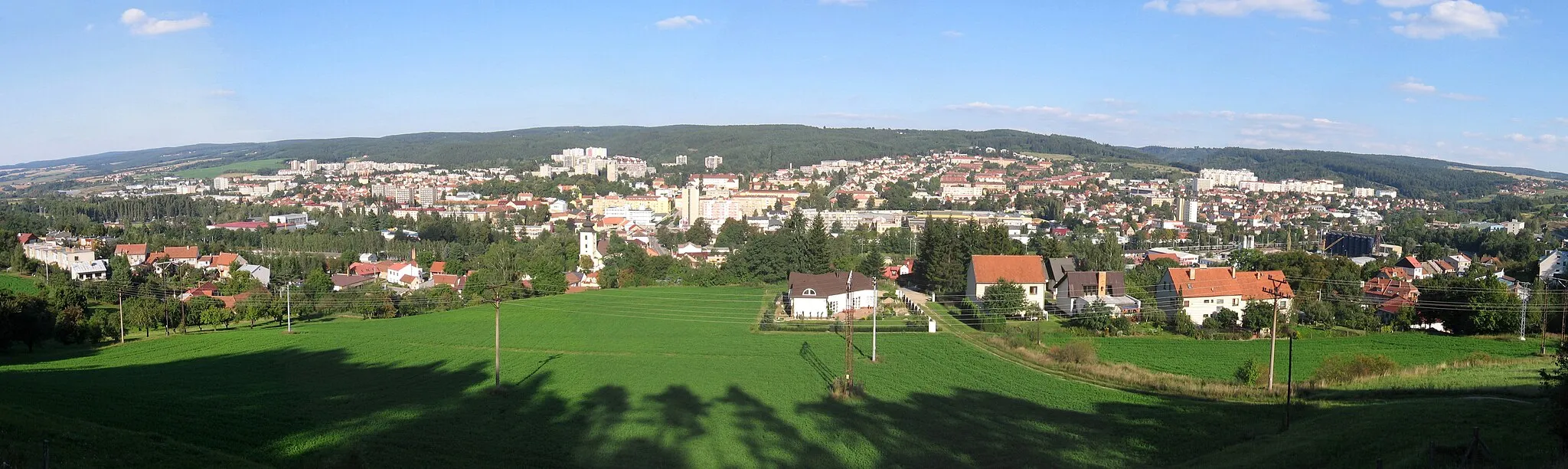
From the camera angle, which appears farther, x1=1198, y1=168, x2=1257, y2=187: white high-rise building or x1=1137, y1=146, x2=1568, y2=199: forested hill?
x1=1198, y1=168, x2=1257, y2=187: white high-rise building

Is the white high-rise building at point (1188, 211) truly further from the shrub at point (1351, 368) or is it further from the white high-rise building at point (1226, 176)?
the shrub at point (1351, 368)

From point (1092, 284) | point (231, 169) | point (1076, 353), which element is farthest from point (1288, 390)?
point (231, 169)

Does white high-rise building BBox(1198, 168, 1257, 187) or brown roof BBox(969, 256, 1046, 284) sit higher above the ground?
white high-rise building BBox(1198, 168, 1257, 187)

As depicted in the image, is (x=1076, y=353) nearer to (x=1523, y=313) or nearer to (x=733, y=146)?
(x=1523, y=313)

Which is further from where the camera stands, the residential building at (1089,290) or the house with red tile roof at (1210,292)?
the residential building at (1089,290)

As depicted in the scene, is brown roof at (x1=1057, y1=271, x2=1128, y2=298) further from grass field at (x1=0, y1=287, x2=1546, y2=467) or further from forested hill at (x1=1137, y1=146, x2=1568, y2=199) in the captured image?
forested hill at (x1=1137, y1=146, x2=1568, y2=199)

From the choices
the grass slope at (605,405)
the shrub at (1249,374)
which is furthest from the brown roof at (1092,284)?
the shrub at (1249,374)

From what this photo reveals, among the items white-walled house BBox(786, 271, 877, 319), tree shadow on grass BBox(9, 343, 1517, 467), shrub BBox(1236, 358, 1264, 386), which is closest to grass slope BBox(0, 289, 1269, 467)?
tree shadow on grass BBox(9, 343, 1517, 467)

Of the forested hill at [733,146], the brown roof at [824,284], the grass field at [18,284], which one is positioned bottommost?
the grass field at [18,284]
